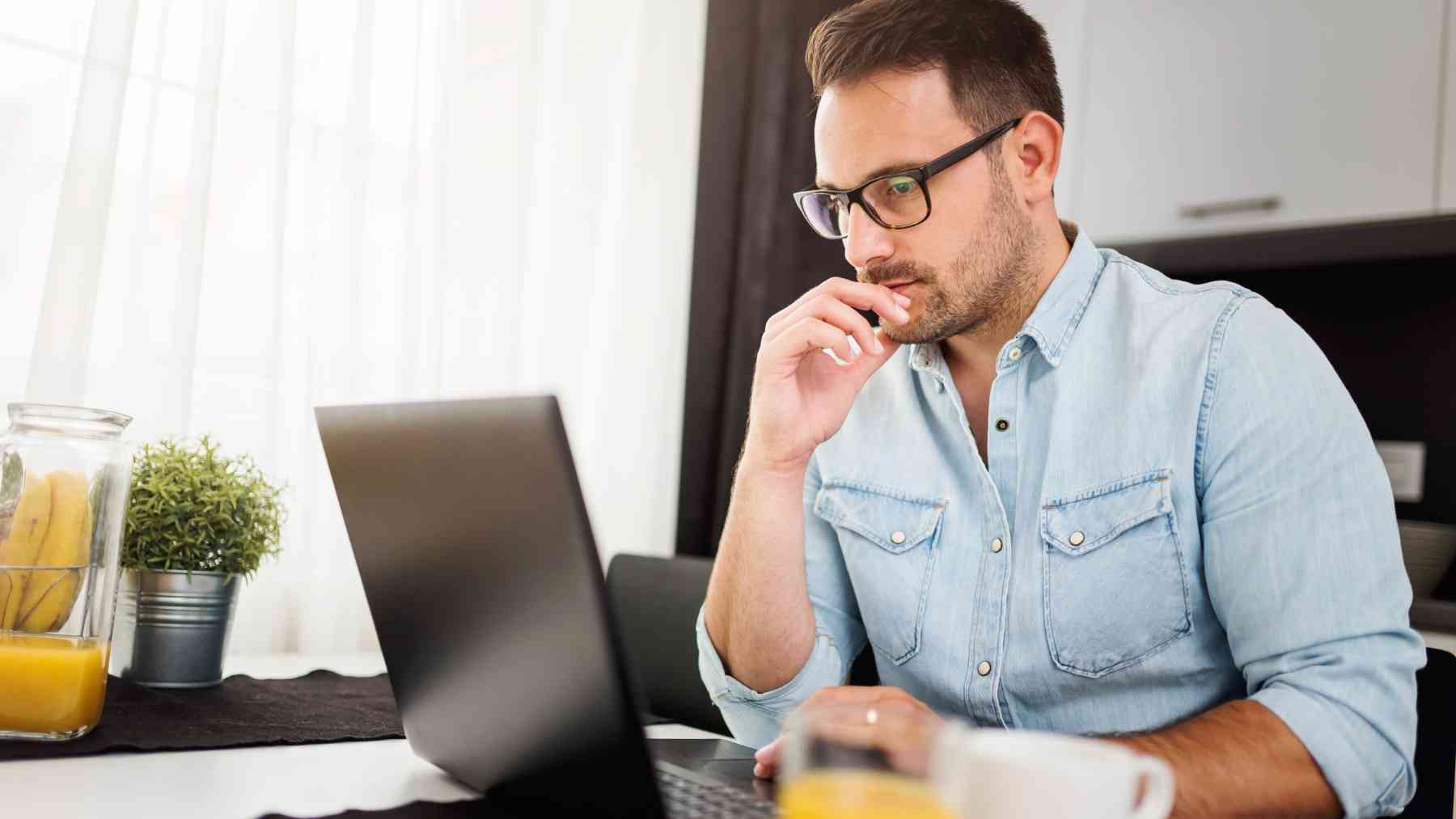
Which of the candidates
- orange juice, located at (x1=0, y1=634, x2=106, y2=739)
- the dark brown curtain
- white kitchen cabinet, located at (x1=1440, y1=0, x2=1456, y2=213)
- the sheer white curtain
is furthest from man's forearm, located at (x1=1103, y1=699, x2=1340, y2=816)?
the dark brown curtain

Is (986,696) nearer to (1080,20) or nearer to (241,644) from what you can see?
(241,644)

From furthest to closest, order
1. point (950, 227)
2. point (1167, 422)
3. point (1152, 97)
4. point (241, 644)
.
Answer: point (1152, 97) < point (241, 644) < point (950, 227) < point (1167, 422)

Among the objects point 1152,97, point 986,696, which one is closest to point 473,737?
point 986,696

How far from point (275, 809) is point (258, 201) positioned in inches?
50.3

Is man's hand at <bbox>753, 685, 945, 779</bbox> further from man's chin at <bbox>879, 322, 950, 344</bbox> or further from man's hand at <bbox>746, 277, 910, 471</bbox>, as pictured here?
man's chin at <bbox>879, 322, 950, 344</bbox>

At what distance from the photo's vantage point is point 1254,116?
2258 millimetres

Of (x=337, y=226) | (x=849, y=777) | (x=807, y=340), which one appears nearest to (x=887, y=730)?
(x=849, y=777)

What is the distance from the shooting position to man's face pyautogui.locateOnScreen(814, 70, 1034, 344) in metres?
1.28

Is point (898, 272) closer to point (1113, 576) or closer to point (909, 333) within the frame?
point (909, 333)

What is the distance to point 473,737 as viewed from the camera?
0.80 m

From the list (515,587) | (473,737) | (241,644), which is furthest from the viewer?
(241,644)

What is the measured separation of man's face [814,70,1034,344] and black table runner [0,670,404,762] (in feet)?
2.18

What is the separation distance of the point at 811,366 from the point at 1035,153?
0.37m

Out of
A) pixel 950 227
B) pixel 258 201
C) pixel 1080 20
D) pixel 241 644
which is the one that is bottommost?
pixel 241 644
